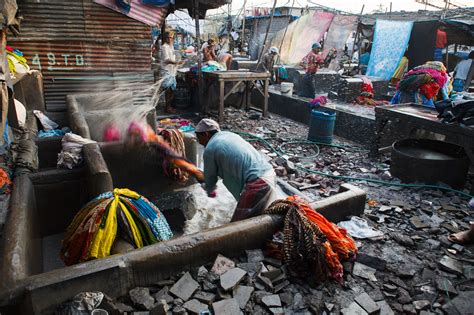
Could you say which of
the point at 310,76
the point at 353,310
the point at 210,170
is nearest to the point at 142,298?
the point at 353,310

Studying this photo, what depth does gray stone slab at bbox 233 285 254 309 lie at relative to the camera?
8.91 ft

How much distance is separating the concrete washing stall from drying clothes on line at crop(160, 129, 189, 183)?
20cm

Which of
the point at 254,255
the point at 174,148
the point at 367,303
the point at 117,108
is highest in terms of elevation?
the point at 117,108

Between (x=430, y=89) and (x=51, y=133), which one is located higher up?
→ (x=430, y=89)

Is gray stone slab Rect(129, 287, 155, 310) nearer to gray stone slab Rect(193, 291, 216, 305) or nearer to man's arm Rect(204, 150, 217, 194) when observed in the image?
gray stone slab Rect(193, 291, 216, 305)

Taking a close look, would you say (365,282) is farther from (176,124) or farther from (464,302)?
(176,124)

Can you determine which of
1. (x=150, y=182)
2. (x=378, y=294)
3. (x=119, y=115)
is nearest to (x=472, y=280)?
(x=378, y=294)

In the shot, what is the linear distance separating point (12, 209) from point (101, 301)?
1.68 metres

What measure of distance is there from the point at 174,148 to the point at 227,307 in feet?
11.5

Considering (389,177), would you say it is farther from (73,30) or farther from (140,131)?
(73,30)

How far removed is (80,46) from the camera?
8.17 meters

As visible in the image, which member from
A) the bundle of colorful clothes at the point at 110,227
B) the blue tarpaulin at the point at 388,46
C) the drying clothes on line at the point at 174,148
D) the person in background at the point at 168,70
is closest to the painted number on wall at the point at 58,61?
the person in background at the point at 168,70

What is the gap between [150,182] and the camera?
587 centimetres

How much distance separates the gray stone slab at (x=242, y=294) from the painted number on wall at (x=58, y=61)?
772cm
